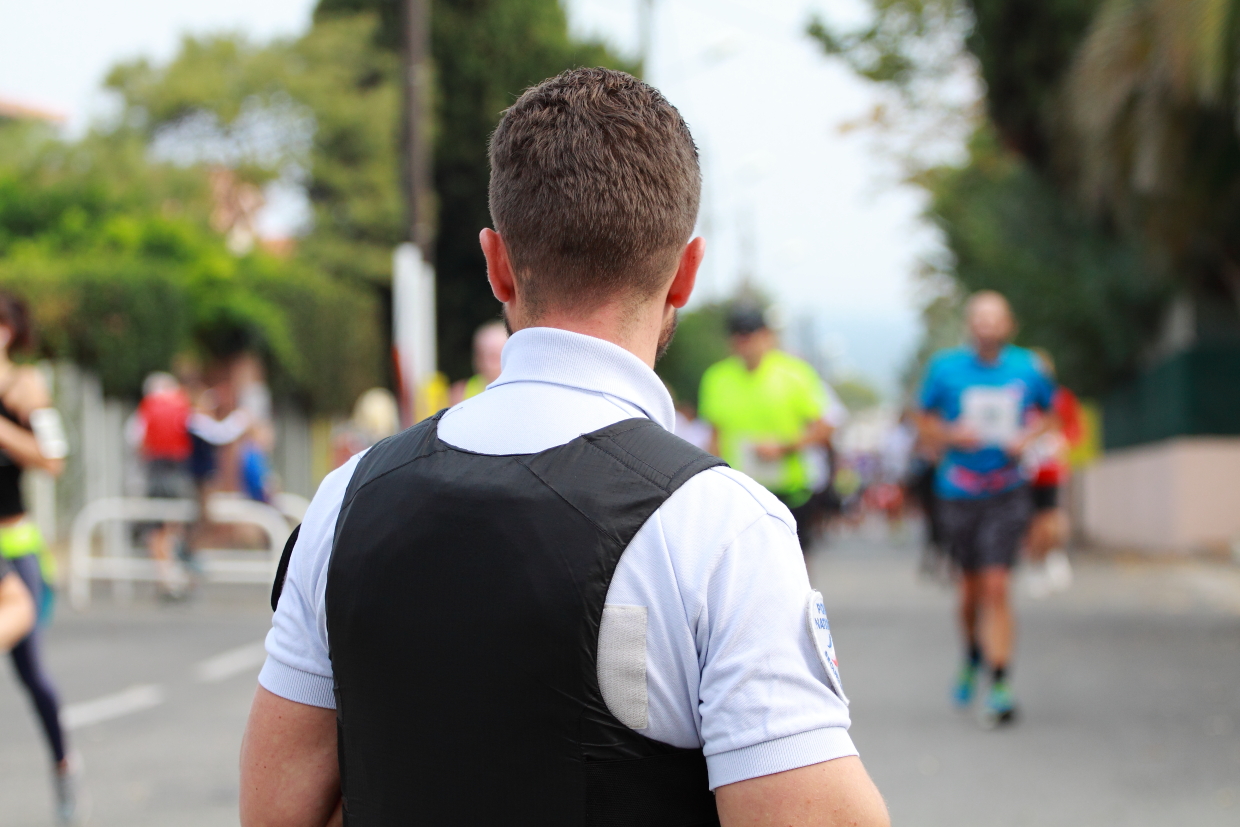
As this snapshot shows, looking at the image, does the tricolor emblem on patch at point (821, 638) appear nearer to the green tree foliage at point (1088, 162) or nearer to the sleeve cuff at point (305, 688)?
the sleeve cuff at point (305, 688)

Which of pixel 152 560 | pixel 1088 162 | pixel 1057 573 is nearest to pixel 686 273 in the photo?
pixel 1088 162

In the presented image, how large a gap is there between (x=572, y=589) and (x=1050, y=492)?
31.3 ft

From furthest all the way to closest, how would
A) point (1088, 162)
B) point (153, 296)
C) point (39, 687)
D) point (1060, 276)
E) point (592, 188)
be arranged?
point (1060, 276)
point (153, 296)
point (1088, 162)
point (39, 687)
point (592, 188)

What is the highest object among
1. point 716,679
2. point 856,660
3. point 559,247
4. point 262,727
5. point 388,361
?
point 559,247

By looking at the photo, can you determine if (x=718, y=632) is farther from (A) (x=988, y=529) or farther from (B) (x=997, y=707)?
(A) (x=988, y=529)

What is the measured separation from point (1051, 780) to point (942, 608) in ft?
23.0

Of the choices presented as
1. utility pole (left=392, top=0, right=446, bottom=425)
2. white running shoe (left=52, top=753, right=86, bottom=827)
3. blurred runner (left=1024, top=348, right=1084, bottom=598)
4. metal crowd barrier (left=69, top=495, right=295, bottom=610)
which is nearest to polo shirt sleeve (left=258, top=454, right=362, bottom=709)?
white running shoe (left=52, top=753, right=86, bottom=827)

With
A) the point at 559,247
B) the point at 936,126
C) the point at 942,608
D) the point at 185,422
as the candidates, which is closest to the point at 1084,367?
the point at 936,126

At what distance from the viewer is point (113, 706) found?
795 centimetres

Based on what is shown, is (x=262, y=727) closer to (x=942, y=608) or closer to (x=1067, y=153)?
(x=942, y=608)

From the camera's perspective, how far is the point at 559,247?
169cm

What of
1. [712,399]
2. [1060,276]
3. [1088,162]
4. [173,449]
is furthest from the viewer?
[1060,276]

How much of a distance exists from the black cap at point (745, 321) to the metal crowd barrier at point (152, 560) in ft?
21.3

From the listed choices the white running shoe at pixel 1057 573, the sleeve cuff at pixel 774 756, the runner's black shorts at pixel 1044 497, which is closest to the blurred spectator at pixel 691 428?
the white running shoe at pixel 1057 573
